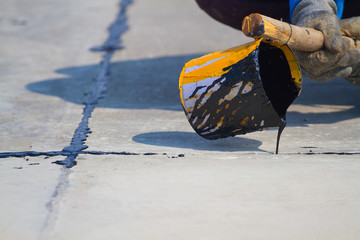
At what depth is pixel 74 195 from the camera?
6.66 feet

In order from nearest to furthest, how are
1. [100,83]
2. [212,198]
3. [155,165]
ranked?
[212,198], [155,165], [100,83]

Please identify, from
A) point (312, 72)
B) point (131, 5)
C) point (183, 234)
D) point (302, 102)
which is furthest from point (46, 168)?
point (131, 5)

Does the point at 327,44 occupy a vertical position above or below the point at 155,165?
above

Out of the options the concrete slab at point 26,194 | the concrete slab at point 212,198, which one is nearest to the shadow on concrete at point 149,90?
the concrete slab at point 212,198

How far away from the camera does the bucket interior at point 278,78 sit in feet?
9.10

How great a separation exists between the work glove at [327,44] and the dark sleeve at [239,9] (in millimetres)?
902

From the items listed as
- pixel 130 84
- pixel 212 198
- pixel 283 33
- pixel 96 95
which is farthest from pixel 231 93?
pixel 130 84

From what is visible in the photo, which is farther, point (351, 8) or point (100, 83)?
point (100, 83)

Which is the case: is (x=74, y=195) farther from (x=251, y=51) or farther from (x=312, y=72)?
(x=312, y=72)

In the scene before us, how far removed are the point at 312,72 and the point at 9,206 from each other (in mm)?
1745

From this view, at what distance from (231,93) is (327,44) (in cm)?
67

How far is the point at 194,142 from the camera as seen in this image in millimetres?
2777

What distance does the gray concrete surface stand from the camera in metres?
1.83

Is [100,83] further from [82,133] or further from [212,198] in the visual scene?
[212,198]
